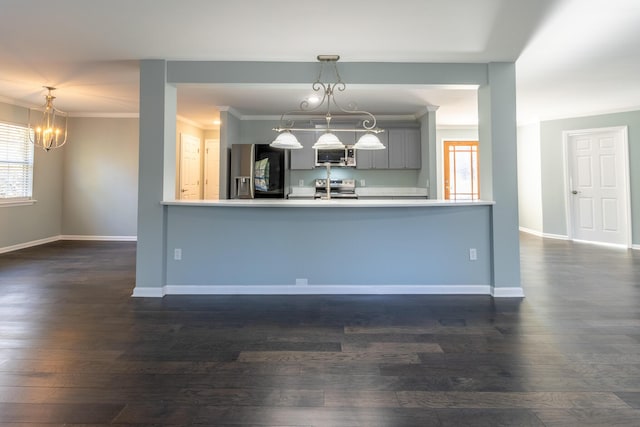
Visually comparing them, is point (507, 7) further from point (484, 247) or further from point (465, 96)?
point (465, 96)

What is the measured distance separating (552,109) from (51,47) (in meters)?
7.24

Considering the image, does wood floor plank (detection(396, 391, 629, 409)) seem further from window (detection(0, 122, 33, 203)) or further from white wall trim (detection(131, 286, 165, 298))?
window (detection(0, 122, 33, 203))

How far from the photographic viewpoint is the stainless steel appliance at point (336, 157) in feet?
19.0

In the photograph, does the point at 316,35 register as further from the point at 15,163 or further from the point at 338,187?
the point at 15,163

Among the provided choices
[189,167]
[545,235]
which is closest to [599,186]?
[545,235]

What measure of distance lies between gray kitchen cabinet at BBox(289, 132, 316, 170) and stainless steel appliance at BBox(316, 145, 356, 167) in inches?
4.6

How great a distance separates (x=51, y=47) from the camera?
317cm

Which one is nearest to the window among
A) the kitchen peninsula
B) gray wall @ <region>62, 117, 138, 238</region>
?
gray wall @ <region>62, 117, 138, 238</region>

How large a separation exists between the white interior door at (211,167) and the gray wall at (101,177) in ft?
4.72

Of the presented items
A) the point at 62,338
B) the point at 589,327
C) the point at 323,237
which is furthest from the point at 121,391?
the point at 589,327

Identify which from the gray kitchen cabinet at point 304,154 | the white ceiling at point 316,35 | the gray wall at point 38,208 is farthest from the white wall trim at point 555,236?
the gray wall at point 38,208

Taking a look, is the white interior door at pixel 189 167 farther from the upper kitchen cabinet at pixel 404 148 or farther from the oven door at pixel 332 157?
the upper kitchen cabinet at pixel 404 148

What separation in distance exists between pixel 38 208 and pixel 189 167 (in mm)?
2744

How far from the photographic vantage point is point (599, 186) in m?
6.20
